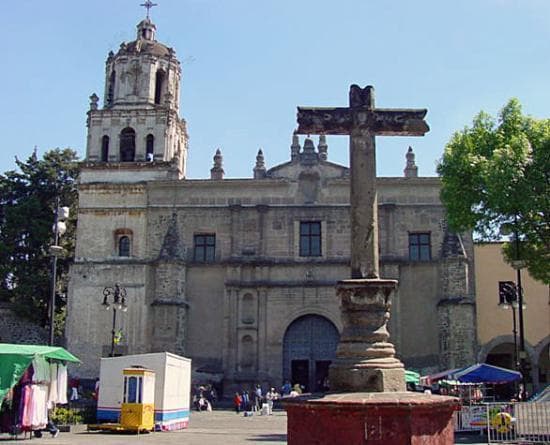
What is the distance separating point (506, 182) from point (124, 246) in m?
21.2

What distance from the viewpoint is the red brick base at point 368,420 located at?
7.98 m

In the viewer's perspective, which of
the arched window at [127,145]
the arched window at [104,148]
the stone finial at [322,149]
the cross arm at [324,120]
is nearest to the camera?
the cross arm at [324,120]

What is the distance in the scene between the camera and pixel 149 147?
123 feet

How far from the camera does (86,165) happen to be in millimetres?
36656

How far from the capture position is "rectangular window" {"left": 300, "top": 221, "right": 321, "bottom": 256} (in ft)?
115

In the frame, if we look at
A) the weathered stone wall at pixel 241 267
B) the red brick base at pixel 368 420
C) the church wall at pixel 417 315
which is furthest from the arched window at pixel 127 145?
the red brick base at pixel 368 420

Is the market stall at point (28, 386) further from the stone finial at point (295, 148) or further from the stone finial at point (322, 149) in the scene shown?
the stone finial at point (322, 149)

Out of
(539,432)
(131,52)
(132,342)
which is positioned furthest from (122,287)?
(539,432)

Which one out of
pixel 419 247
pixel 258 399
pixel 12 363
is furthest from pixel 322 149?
pixel 12 363

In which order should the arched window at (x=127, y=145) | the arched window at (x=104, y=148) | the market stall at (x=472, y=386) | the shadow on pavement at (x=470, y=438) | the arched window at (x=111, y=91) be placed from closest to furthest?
1. the shadow on pavement at (x=470, y=438)
2. the market stall at (x=472, y=386)
3. the arched window at (x=104, y=148)
4. the arched window at (x=127, y=145)
5. the arched window at (x=111, y=91)

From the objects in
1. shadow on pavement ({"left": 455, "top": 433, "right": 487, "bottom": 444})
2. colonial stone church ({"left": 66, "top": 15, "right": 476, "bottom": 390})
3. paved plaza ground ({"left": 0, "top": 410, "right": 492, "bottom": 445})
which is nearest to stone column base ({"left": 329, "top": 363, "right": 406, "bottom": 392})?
paved plaza ground ({"left": 0, "top": 410, "right": 492, "bottom": 445})

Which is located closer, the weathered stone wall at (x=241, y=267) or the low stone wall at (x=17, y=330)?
the weathered stone wall at (x=241, y=267)

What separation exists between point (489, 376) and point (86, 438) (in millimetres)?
12118

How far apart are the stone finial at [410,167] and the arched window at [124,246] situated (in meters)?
14.1
